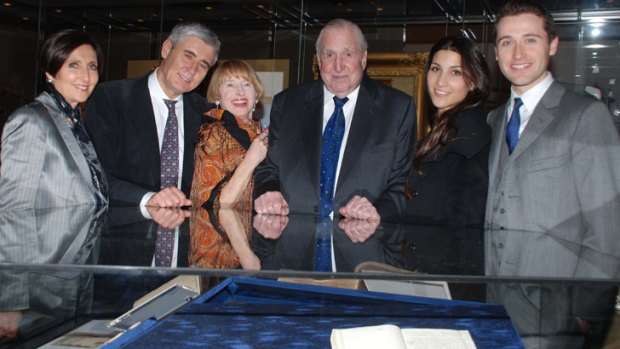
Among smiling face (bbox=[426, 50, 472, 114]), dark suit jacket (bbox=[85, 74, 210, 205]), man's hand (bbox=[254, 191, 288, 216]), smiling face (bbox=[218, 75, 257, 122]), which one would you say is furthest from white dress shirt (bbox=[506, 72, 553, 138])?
dark suit jacket (bbox=[85, 74, 210, 205])

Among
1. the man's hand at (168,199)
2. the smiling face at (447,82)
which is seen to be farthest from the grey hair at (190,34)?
the smiling face at (447,82)

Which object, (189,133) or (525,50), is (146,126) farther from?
(525,50)

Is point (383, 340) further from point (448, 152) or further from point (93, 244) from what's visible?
point (448, 152)

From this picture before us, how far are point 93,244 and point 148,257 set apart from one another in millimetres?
239

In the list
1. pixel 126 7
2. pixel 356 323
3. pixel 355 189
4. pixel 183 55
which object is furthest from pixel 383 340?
pixel 126 7

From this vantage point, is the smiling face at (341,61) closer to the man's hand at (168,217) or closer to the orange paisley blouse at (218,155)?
the orange paisley blouse at (218,155)

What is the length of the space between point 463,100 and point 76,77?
2047mm

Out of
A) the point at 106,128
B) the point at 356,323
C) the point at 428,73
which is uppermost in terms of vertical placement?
the point at 428,73

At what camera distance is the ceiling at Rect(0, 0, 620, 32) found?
6254mm

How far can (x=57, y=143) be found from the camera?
126 inches

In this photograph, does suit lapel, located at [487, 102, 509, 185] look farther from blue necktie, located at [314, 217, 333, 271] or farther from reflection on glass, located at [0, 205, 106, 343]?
reflection on glass, located at [0, 205, 106, 343]

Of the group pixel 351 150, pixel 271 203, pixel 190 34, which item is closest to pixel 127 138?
pixel 190 34

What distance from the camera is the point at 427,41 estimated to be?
19.7 feet

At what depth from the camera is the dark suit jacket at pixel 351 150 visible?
3.22m
